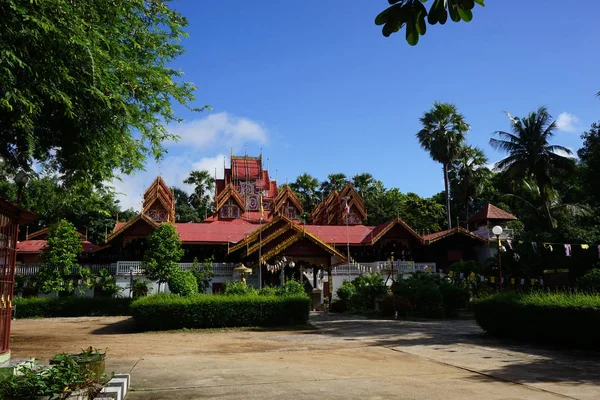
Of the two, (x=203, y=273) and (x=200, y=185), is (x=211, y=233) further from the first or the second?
(x=200, y=185)

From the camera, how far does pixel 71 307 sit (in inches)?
1040

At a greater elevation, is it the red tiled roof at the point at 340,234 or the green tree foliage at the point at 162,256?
the red tiled roof at the point at 340,234

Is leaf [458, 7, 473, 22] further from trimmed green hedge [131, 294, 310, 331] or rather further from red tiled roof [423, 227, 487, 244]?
red tiled roof [423, 227, 487, 244]

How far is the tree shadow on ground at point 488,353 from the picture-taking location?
837cm

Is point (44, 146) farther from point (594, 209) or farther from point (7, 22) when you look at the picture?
point (594, 209)

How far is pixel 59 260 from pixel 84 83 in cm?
2378

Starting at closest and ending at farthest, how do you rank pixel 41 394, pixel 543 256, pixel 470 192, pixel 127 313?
1. pixel 41 394
2. pixel 127 313
3. pixel 543 256
4. pixel 470 192

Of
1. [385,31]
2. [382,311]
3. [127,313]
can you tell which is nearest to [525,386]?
[385,31]

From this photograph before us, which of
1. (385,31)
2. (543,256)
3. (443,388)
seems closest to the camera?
(385,31)

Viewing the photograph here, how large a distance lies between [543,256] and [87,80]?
92.5 ft

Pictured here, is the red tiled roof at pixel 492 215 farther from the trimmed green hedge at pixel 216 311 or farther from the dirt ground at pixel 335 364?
the trimmed green hedge at pixel 216 311

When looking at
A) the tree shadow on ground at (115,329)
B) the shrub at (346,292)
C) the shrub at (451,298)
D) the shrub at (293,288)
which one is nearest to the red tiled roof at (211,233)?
the shrub at (346,292)

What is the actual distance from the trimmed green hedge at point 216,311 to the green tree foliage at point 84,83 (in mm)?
7129

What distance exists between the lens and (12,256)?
28.9 feet
